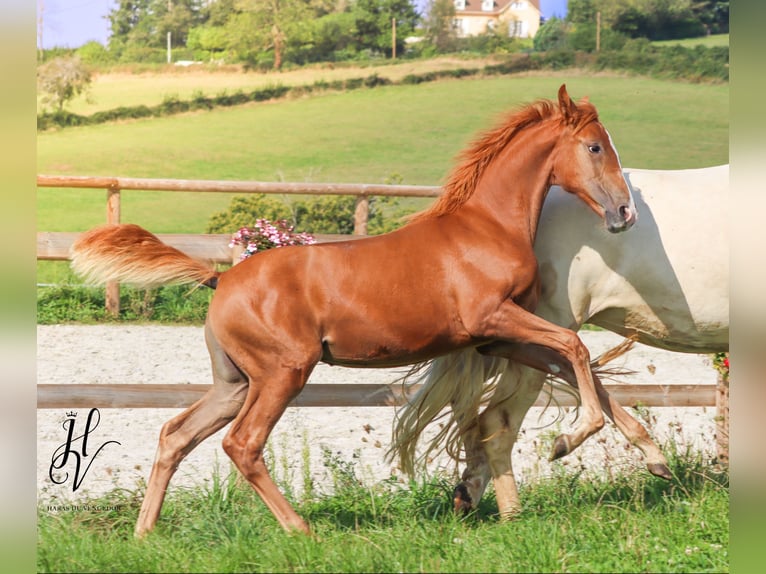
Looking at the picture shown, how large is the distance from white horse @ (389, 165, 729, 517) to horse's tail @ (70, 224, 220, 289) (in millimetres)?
1271

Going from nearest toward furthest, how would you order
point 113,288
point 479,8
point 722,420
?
point 722,420, point 113,288, point 479,8

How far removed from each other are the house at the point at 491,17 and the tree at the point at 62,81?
10848 millimetres

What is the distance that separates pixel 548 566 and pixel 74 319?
7591 millimetres

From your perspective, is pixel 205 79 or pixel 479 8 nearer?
pixel 205 79

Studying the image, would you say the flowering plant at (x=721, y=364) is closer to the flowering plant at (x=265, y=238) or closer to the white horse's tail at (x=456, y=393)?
the white horse's tail at (x=456, y=393)

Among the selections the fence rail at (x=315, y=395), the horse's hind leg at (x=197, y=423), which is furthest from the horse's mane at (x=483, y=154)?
the horse's hind leg at (x=197, y=423)

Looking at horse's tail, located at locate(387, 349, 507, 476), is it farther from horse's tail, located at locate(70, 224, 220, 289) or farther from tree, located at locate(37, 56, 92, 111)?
tree, located at locate(37, 56, 92, 111)

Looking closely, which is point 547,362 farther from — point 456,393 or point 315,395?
point 315,395

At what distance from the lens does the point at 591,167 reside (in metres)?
3.95

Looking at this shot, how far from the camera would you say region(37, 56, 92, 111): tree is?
2458cm

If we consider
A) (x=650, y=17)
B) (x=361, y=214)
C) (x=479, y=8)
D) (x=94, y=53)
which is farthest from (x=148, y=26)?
(x=361, y=214)

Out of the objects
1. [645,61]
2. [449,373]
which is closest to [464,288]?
[449,373]

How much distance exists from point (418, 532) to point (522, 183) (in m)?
1.61

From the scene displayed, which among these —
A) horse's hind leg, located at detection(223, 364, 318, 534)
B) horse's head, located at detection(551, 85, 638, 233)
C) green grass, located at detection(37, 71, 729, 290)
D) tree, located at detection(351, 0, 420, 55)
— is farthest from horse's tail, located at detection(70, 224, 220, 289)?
tree, located at detection(351, 0, 420, 55)
